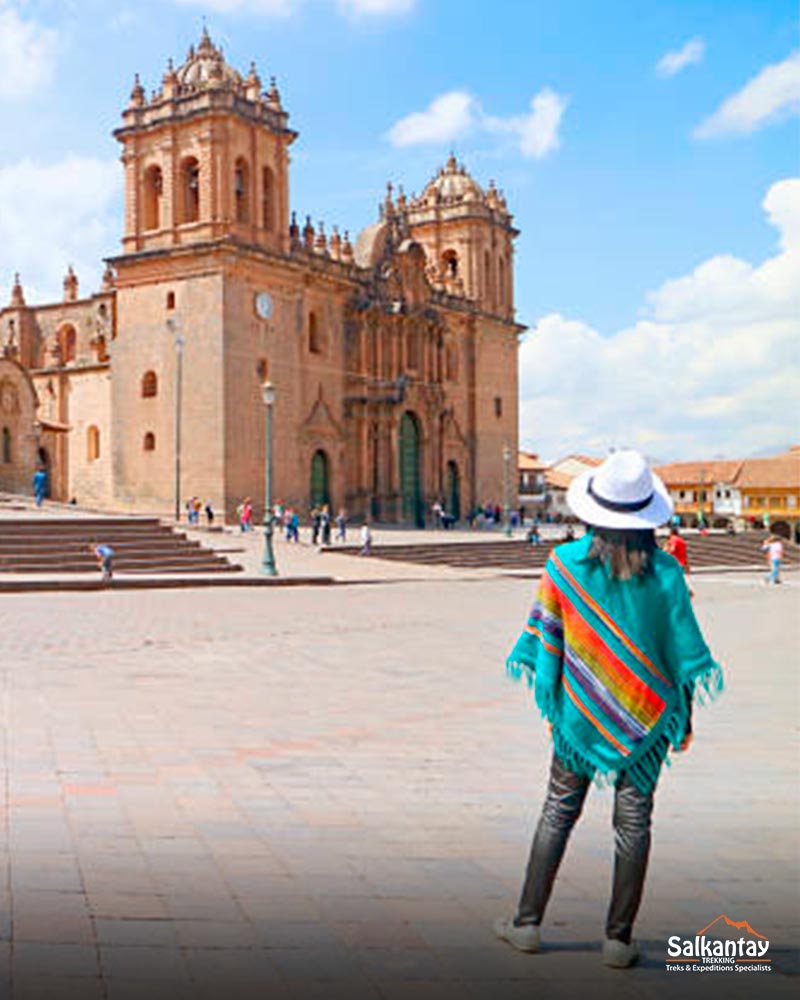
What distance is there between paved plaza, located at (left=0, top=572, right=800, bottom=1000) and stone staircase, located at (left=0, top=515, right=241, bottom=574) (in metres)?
12.9

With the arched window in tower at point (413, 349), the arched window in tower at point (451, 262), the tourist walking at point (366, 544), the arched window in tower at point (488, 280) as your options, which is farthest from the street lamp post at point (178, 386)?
the arched window in tower at point (488, 280)

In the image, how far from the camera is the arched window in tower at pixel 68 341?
52.6 m

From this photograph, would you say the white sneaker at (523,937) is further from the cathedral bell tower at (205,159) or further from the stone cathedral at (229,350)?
the cathedral bell tower at (205,159)

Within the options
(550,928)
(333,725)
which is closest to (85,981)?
(550,928)

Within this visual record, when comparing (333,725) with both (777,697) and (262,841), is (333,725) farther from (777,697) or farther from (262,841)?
(777,697)

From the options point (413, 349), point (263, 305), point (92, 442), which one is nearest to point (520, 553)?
point (263, 305)

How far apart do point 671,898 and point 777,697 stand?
5460mm

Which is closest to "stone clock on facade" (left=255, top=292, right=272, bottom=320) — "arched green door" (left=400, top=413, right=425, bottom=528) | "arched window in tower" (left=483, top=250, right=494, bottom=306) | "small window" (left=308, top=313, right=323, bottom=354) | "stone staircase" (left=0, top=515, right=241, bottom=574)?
"small window" (left=308, top=313, right=323, bottom=354)

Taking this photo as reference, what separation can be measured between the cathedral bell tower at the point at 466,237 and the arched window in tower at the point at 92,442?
1745 cm

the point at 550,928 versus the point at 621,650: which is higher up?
the point at 621,650

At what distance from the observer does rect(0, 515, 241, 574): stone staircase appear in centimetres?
2359

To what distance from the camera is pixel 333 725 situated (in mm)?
7867

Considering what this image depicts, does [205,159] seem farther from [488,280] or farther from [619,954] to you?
[619,954]

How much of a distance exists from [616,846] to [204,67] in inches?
1637
